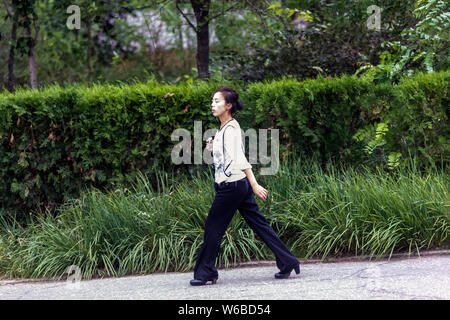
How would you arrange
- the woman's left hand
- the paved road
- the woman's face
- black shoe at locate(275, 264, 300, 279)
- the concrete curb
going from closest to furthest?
the paved road
the woman's left hand
the woman's face
black shoe at locate(275, 264, 300, 279)
the concrete curb

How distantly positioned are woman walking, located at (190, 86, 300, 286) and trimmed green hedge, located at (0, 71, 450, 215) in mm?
1872

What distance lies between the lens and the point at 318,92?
7.42 m

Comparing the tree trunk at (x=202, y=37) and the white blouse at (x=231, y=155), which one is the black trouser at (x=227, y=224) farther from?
the tree trunk at (x=202, y=37)

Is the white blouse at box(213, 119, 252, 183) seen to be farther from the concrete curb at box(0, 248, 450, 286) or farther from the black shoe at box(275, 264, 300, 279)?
the concrete curb at box(0, 248, 450, 286)

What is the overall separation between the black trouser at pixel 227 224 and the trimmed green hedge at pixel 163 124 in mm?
1882

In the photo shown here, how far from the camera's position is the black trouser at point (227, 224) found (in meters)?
5.45

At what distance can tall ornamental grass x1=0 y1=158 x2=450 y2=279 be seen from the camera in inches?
249

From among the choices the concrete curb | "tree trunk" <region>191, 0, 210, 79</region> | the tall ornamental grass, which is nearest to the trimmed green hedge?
the tall ornamental grass

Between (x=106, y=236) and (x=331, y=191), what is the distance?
7.96ft

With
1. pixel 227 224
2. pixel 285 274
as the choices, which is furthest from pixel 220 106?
pixel 285 274

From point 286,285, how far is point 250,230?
1273mm

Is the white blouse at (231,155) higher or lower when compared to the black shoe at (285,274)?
higher

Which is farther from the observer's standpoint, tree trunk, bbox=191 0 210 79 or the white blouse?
tree trunk, bbox=191 0 210 79

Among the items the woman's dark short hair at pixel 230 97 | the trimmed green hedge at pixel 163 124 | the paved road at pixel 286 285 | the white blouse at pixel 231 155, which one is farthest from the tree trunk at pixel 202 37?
the white blouse at pixel 231 155
